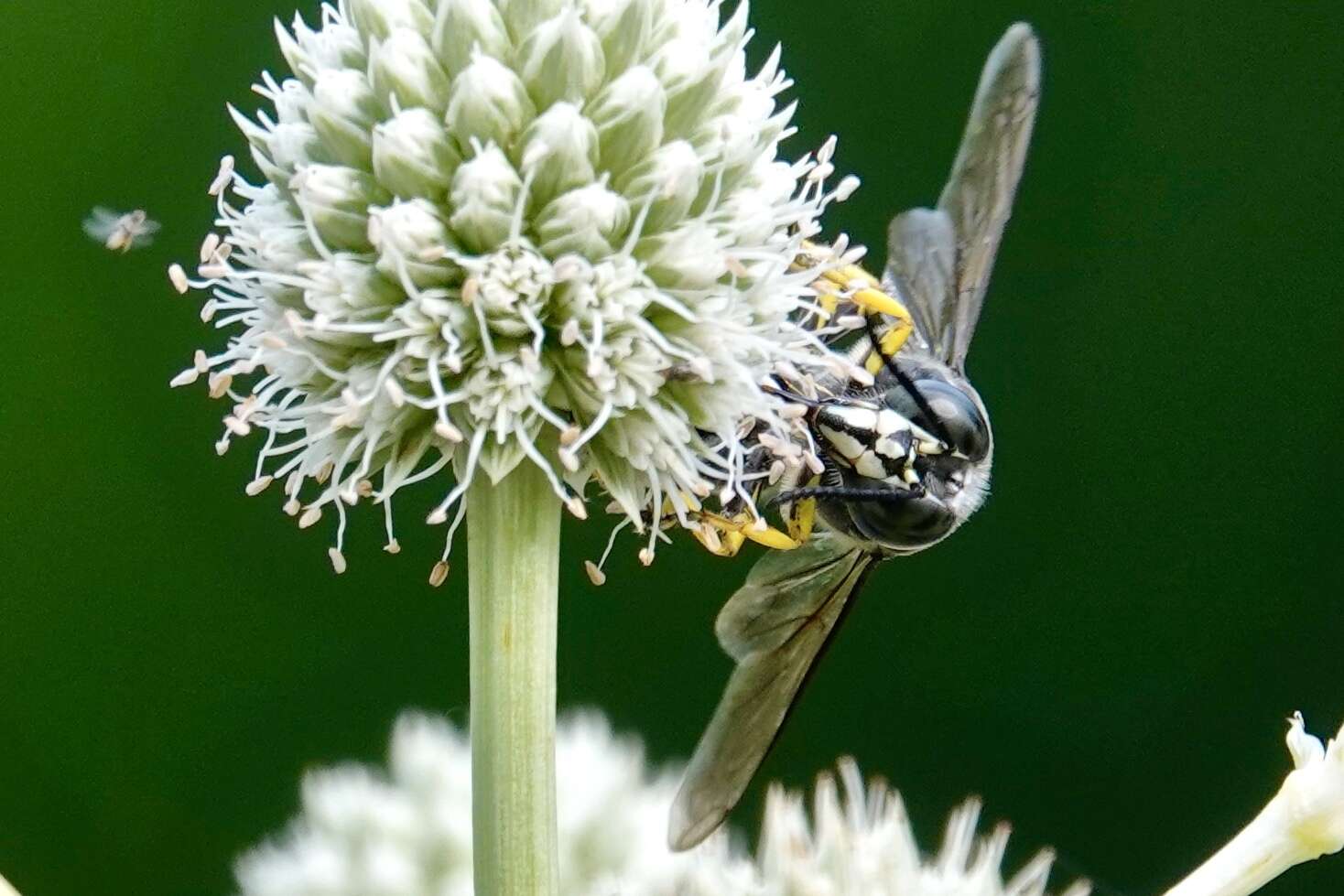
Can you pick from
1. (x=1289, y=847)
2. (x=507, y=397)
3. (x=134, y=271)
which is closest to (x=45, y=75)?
(x=134, y=271)

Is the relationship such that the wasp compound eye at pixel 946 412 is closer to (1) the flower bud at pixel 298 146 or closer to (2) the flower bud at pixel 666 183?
(2) the flower bud at pixel 666 183

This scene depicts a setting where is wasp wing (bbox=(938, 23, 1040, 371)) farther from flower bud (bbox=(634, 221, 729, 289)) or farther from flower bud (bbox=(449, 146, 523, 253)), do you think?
flower bud (bbox=(449, 146, 523, 253))

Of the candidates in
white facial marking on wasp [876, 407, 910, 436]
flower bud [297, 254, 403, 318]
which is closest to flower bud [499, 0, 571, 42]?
flower bud [297, 254, 403, 318]

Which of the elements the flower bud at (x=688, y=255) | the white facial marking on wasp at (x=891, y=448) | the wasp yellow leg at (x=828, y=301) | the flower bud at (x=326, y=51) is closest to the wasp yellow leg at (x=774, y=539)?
the white facial marking on wasp at (x=891, y=448)

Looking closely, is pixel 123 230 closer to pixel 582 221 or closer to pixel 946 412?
pixel 582 221

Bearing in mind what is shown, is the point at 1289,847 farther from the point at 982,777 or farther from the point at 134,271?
the point at 134,271

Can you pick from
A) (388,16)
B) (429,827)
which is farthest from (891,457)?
(429,827)
